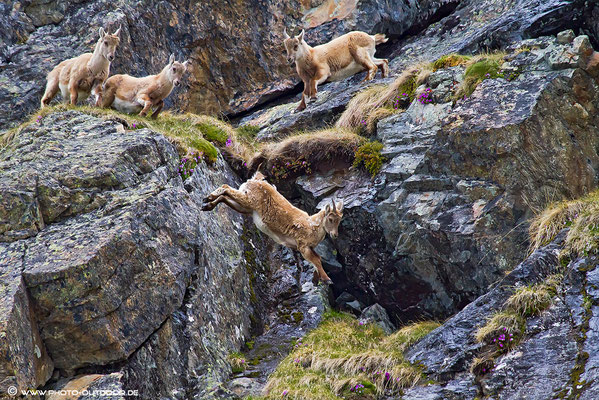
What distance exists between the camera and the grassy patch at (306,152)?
45.6ft

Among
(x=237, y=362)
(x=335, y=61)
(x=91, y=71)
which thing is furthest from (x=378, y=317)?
(x=91, y=71)

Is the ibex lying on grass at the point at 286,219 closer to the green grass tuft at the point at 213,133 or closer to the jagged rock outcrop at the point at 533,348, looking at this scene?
the jagged rock outcrop at the point at 533,348

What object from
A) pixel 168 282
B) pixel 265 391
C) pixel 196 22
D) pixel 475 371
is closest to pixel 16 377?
pixel 168 282

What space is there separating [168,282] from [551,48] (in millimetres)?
8981

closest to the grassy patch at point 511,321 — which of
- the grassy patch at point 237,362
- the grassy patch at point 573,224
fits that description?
the grassy patch at point 573,224

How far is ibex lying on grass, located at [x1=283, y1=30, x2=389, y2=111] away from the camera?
1623cm

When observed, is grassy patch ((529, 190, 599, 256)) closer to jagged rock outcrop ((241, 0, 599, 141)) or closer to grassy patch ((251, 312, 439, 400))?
grassy patch ((251, 312, 439, 400))

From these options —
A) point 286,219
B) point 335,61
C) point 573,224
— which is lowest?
point 573,224

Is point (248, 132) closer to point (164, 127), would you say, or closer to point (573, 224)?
point (164, 127)

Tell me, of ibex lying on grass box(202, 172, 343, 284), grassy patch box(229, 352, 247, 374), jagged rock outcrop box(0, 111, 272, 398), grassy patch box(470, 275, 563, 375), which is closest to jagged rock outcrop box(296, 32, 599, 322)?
ibex lying on grass box(202, 172, 343, 284)

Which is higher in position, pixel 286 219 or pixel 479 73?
pixel 479 73

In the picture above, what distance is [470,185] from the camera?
11.7 meters

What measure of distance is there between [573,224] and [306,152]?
6.12m

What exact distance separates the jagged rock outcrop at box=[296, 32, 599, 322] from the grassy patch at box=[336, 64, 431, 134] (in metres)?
1.12
